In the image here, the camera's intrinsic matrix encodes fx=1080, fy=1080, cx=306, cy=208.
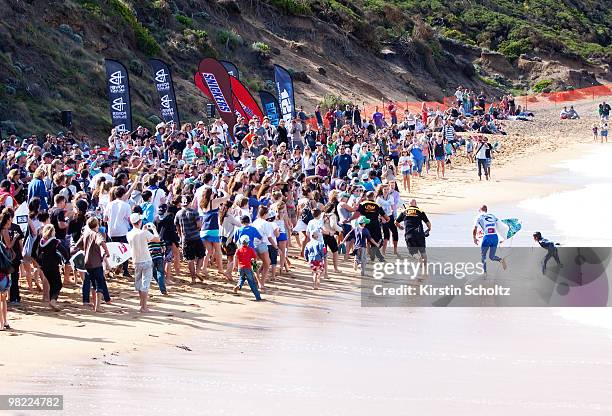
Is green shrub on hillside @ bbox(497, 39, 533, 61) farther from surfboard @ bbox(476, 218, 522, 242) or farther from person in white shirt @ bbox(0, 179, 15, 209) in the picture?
person in white shirt @ bbox(0, 179, 15, 209)

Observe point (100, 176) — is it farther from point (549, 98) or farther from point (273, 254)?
point (549, 98)

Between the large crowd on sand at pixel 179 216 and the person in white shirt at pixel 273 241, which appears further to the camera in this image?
the person in white shirt at pixel 273 241

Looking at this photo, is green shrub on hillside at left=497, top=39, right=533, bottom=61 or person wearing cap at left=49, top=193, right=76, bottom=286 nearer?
person wearing cap at left=49, top=193, right=76, bottom=286

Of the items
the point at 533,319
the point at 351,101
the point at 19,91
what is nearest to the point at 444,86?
the point at 351,101

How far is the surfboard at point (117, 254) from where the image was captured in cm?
1536

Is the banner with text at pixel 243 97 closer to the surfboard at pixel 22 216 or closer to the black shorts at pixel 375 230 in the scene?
the black shorts at pixel 375 230

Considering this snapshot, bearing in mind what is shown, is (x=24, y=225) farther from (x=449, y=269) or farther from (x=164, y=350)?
(x=449, y=269)

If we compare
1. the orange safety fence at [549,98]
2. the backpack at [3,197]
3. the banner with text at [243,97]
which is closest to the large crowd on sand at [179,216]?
the backpack at [3,197]

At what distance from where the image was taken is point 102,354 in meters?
12.0

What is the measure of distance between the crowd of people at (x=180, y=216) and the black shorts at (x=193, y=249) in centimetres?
1

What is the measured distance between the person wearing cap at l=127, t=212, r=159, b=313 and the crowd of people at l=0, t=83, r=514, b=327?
0.6 inches

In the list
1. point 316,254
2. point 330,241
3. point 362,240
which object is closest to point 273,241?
point 316,254

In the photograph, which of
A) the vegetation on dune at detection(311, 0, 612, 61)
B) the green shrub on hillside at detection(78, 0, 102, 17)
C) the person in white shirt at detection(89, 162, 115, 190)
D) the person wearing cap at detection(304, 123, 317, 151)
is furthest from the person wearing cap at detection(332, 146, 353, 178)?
the vegetation on dune at detection(311, 0, 612, 61)

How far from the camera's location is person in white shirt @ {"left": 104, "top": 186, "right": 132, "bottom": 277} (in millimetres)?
15414
